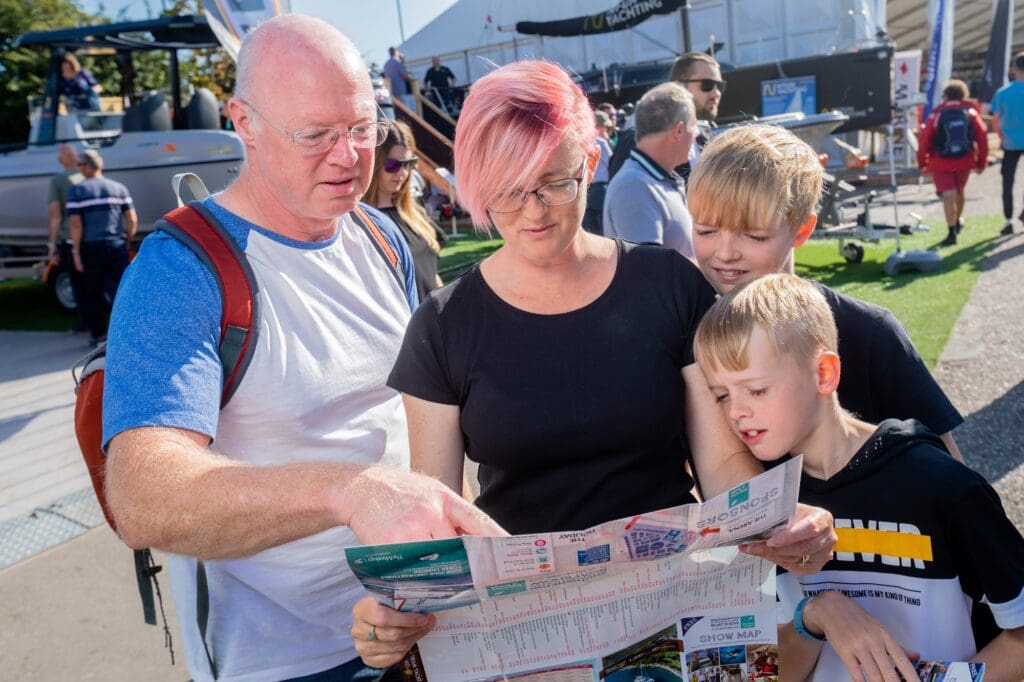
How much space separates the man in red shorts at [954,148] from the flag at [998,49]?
8.83 m

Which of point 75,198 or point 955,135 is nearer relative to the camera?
point 75,198

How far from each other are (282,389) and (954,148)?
11355 mm

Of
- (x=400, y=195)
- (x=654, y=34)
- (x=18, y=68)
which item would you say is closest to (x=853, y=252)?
(x=400, y=195)

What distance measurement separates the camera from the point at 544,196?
5.52ft

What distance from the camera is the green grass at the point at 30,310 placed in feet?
36.9

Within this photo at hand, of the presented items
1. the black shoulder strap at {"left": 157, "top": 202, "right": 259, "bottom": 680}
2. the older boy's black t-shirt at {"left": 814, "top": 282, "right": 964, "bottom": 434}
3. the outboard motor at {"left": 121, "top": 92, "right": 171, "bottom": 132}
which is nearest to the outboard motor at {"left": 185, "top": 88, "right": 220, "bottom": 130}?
the outboard motor at {"left": 121, "top": 92, "right": 171, "bottom": 132}

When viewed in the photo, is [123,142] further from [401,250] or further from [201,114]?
[401,250]

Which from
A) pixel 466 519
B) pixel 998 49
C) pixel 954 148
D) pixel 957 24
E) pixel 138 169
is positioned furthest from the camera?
pixel 957 24

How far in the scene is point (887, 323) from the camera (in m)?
1.94

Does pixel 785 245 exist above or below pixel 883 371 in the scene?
above

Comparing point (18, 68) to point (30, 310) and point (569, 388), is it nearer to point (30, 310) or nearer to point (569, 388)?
point (30, 310)

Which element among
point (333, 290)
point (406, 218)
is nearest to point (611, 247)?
point (333, 290)

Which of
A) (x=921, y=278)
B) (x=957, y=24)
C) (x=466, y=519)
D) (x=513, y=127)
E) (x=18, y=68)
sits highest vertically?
(x=18, y=68)

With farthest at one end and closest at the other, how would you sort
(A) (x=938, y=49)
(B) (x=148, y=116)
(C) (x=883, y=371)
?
(A) (x=938, y=49) < (B) (x=148, y=116) < (C) (x=883, y=371)
